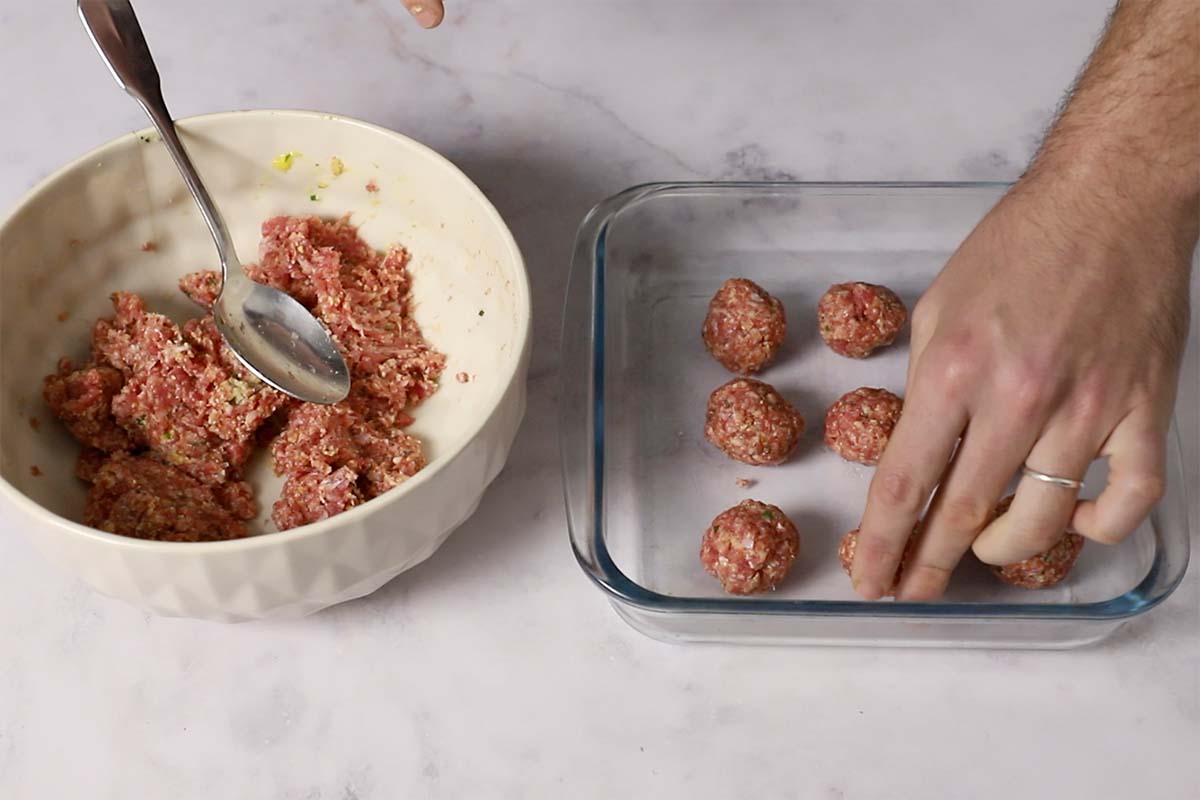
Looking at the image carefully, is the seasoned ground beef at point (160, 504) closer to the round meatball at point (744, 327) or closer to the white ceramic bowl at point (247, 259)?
the white ceramic bowl at point (247, 259)

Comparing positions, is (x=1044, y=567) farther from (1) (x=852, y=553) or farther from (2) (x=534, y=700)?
(2) (x=534, y=700)

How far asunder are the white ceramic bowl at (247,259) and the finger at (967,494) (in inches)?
20.9

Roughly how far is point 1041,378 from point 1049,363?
20mm

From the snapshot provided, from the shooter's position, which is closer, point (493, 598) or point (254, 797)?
point (254, 797)

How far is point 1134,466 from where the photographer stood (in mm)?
1395

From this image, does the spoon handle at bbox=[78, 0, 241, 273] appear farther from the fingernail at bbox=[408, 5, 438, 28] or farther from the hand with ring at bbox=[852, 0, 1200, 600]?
the hand with ring at bbox=[852, 0, 1200, 600]

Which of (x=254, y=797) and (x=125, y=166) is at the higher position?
(x=125, y=166)

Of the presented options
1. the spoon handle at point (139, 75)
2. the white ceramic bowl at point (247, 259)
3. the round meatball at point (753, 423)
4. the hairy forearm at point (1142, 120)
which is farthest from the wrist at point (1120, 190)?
the spoon handle at point (139, 75)

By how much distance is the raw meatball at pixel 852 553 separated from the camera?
1.56 meters

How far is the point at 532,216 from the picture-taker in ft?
6.86

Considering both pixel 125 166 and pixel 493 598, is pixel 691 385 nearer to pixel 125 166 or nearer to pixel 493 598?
pixel 493 598

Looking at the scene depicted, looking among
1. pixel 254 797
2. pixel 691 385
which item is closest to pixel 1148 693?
pixel 691 385

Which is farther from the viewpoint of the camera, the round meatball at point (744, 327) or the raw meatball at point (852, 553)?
the round meatball at point (744, 327)

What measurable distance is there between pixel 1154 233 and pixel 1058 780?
68 centimetres
